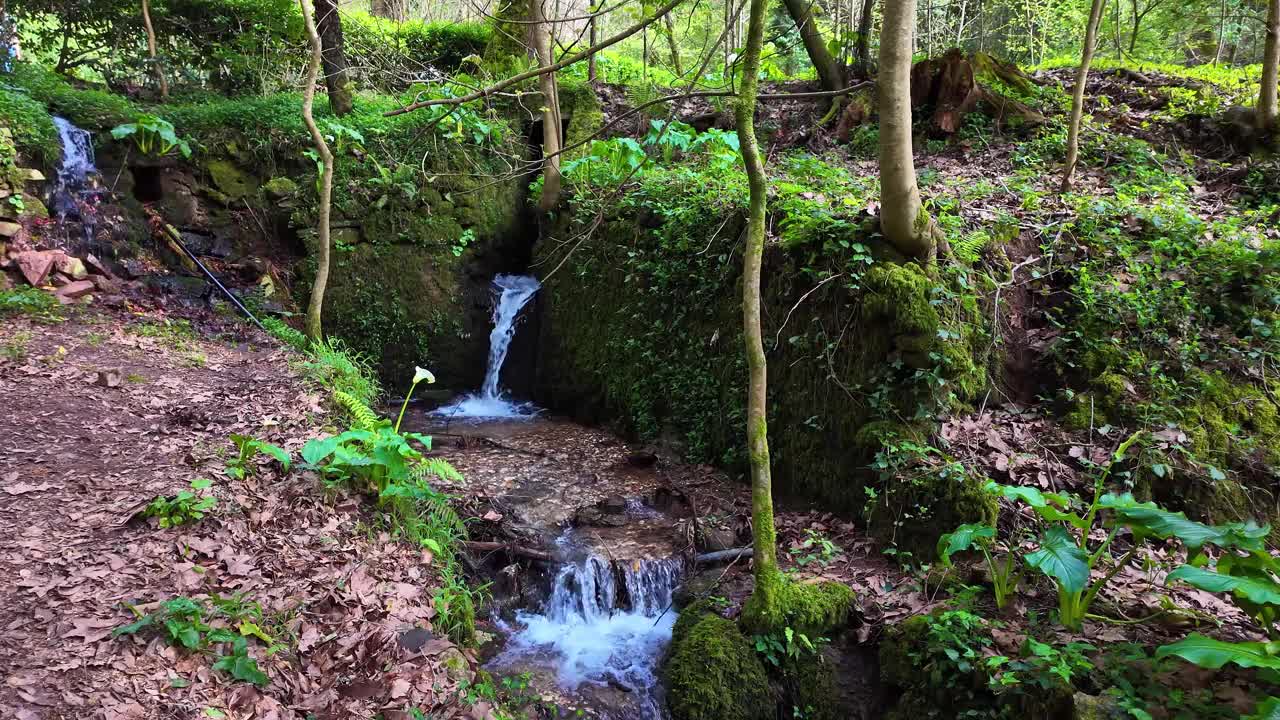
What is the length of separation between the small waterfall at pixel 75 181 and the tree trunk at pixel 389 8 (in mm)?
8345

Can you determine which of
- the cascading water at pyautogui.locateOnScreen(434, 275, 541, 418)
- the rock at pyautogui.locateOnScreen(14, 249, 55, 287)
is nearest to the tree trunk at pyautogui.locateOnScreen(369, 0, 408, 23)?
the cascading water at pyautogui.locateOnScreen(434, 275, 541, 418)

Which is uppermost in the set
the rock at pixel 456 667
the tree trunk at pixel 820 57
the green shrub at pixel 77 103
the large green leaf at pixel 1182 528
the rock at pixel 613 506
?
the tree trunk at pixel 820 57

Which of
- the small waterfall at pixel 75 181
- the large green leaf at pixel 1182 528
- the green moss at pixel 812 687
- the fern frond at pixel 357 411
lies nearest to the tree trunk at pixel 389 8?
the small waterfall at pixel 75 181

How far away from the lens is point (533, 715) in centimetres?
380

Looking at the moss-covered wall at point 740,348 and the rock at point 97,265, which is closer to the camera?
the moss-covered wall at point 740,348

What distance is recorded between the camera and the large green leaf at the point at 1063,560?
3.13m

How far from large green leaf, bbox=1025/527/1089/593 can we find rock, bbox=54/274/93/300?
9.26 m

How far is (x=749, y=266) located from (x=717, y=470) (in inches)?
120

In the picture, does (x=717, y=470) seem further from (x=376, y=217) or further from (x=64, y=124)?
(x=64, y=124)

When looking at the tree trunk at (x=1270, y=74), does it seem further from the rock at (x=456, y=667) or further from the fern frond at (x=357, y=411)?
the fern frond at (x=357, y=411)

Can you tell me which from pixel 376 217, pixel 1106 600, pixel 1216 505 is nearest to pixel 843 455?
pixel 1106 600

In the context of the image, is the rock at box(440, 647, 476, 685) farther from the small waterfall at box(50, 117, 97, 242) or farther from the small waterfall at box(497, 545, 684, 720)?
the small waterfall at box(50, 117, 97, 242)

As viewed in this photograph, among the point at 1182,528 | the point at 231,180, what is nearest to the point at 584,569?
the point at 1182,528

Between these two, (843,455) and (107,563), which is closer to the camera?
(107,563)
